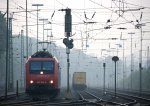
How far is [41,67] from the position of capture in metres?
35.8

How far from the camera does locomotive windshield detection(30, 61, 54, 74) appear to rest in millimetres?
35672

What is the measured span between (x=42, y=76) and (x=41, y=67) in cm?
91

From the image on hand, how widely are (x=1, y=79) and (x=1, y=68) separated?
252 centimetres

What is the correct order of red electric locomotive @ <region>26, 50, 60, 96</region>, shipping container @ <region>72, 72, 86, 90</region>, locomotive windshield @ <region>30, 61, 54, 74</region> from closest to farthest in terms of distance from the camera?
red electric locomotive @ <region>26, 50, 60, 96</region> → locomotive windshield @ <region>30, 61, 54, 74</region> → shipping container @ <region>72, 72, 86, 90</region>

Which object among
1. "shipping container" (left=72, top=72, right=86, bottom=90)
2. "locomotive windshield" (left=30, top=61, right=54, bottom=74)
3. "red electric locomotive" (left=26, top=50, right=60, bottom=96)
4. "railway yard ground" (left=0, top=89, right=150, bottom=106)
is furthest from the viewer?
"shipping container" (left=72, top=72, right=86, bottom=90)

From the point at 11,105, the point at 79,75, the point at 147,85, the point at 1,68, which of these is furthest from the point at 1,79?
the point at 11,105

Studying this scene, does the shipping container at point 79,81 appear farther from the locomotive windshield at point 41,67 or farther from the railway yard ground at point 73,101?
the locomotive windshield at point 41,67

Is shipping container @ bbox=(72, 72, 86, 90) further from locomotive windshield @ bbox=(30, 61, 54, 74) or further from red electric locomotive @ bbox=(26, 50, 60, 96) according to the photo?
locomotive windshield @ bbox=(30, 61, 54, 74)

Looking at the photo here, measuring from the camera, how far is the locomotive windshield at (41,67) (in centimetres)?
3567

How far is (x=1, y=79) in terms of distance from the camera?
99.8 meters

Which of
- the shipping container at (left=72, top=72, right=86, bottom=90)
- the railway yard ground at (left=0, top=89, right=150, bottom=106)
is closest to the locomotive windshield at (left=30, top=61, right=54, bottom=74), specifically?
the railway yard ground at (left=0, top=89, right=150, bottom=106)

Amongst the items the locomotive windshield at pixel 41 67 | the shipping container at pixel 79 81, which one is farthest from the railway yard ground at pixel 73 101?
the shipping container at pixel 79 81

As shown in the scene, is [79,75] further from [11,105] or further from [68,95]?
[11,105]

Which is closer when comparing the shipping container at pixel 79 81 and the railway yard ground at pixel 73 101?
the railway yard ground at pixel 73 101
